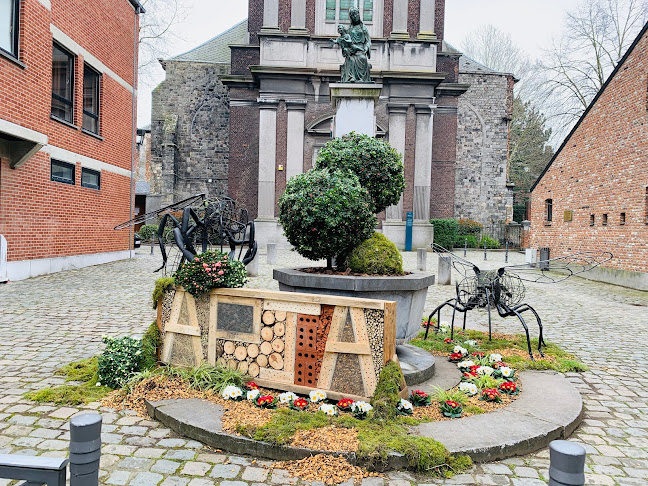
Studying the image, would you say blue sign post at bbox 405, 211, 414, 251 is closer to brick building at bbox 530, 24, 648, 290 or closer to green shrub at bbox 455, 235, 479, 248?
green shrub at bbox 455, 235, 479, 248

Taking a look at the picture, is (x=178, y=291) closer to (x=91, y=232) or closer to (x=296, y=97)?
(x=91, y=232)

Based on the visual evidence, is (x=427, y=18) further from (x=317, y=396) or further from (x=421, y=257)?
(x=317, y=396)

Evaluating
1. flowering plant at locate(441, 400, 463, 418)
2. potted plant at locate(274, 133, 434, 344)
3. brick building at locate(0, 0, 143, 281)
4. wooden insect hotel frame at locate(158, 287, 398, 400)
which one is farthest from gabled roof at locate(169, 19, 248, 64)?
flowering plant at locate(441, 400, 463, 418)

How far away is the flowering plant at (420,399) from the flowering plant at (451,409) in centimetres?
19

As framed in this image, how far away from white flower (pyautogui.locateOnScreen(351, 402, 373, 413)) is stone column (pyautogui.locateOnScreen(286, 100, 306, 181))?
21.4 m

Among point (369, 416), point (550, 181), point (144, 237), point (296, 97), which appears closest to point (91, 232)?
point (144, 237)

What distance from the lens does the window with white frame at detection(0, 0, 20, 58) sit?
10.6 m

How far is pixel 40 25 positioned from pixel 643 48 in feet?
52.4

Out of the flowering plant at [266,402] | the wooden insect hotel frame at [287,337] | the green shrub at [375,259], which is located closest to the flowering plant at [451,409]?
the wooden insect hotel frame at [287,337]

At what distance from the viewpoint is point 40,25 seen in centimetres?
1170

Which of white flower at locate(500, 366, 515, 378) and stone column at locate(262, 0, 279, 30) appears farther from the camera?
stone column at locate(262, 0, 279, 30)

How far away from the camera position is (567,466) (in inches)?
72.6

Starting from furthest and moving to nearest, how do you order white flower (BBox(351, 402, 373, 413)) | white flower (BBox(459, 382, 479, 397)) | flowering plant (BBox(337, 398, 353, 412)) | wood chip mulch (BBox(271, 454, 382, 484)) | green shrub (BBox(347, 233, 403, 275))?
1. green shrub (BBox(347, 233, 403, 275))
2. white flower (BBox(459, 382, 479, 397))
3. flowering plant (BBox(337, 398, 353, 412))
4. white flower (BBox(351, 402, 373, 413))
5. wood chip mulch (BBox(271, 454, 382, 484))

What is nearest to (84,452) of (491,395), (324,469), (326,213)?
(324,469)
